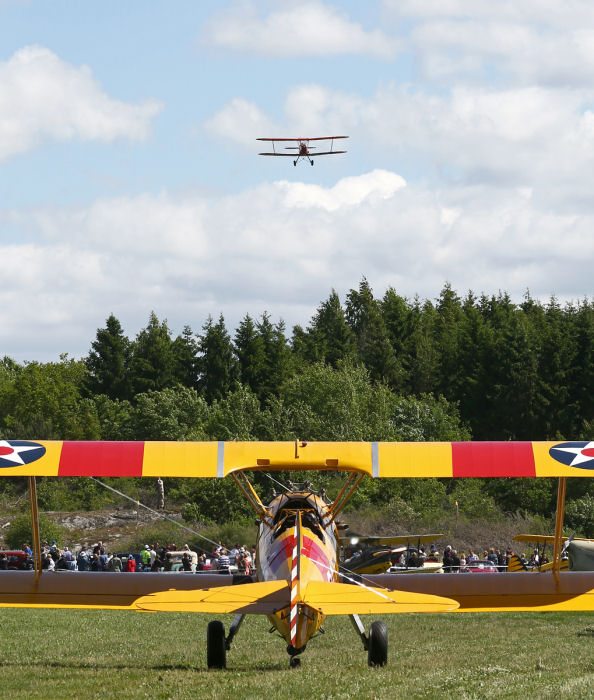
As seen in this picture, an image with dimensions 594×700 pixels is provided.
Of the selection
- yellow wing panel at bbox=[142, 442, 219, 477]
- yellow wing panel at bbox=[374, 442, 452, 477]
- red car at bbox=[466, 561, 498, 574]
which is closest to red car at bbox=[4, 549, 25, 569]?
red car at bbox=[466, 561, 498, 574]

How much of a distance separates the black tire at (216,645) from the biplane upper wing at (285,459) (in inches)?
58.7

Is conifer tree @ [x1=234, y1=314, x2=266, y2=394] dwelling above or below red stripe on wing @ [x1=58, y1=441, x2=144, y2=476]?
above

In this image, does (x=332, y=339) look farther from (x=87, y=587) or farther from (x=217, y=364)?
(x=87, y=587)

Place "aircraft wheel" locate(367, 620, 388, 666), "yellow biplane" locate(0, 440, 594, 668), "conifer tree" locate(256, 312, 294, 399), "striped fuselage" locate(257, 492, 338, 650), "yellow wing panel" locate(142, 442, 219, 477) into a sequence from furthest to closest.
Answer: "conifer tree" locate(256, 312, 294, 399)
"yellow wing panel" locate(142, 442, 219, 477)
"yellow biplane" locate(0, 440, 594, 668)
"aircraft wheel" locate(367, 620, 388, 666)
"striped fuselage" locate(257, 492, 338, 650)

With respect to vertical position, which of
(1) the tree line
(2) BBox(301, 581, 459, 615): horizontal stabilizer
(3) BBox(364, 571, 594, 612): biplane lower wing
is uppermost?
(1) the tree line

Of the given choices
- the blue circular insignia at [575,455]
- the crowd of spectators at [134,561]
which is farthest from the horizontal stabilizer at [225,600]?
the crowd of spectators at [134,561]

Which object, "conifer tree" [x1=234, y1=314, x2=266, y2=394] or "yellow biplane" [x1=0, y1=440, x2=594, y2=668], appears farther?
"conifer tree" [x1=234, y1=314, x2=266, y2=394]

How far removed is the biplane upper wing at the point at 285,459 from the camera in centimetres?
1068

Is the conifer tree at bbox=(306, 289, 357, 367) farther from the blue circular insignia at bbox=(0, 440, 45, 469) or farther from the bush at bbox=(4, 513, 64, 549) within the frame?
the blue circular insignia at bbox=(0, 440, 45, 469)

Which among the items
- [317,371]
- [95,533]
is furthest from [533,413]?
[95,533]

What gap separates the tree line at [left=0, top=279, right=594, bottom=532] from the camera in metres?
53.3

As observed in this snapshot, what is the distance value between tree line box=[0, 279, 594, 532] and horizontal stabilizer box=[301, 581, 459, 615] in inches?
1443

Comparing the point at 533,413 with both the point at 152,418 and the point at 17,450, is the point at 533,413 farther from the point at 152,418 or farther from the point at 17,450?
the point at 17,450

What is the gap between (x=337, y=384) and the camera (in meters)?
54.0
